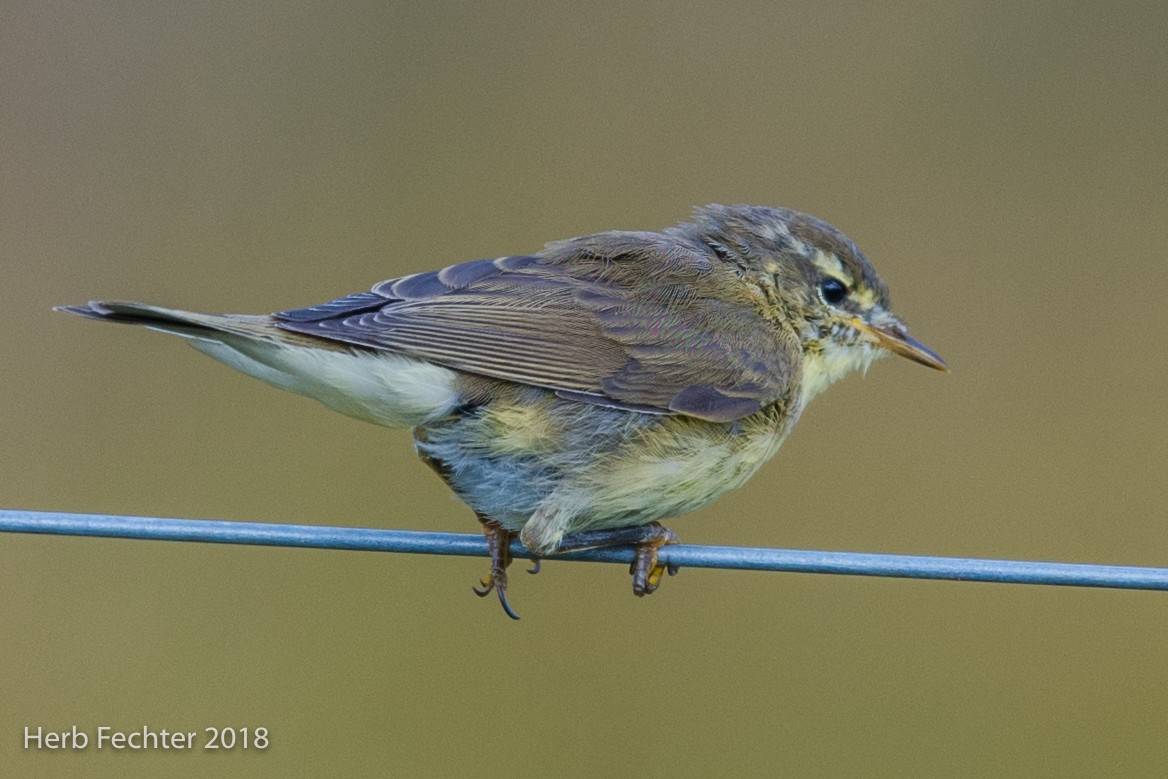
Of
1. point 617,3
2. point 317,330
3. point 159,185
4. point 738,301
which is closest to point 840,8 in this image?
point 617,3

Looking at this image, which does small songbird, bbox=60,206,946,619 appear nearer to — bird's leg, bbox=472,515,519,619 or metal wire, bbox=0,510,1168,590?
bird's leg, bbox=472,515,519,619

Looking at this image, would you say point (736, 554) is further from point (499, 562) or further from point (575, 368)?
point (499, 562)

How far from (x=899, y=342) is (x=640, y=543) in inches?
44.5

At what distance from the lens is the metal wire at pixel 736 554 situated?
2.81 m

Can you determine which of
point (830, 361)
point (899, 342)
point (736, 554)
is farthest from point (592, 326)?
point (736, 554)

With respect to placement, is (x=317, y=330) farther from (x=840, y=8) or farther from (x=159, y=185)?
(x=840, y=8)

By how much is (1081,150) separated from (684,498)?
3531 millimetres

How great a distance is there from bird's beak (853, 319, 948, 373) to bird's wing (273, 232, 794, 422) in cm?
29

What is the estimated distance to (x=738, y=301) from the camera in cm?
430

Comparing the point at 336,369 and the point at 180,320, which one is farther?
the point at 336,369

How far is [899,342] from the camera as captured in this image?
4.33 metres

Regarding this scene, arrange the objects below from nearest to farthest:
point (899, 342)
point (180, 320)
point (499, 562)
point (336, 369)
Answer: point (180, 320) < point (336, 369) < point (499, 562) < point (899, 342)

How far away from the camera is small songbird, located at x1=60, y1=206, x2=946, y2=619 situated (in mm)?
3791

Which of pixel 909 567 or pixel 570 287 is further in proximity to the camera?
pixel 570 287
